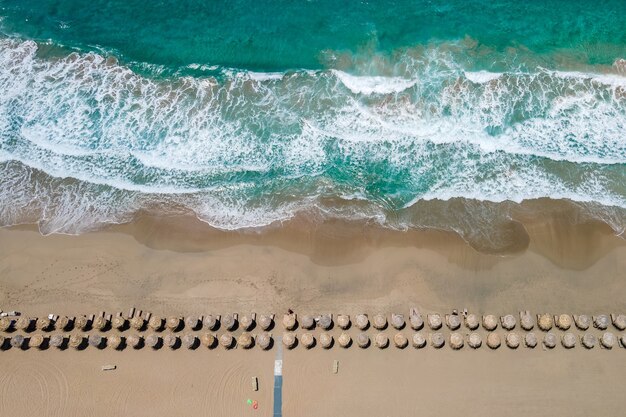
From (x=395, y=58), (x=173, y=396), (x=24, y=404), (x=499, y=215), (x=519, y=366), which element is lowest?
(x=24, y=404)

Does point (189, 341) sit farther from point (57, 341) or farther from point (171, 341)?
point (57, 341)

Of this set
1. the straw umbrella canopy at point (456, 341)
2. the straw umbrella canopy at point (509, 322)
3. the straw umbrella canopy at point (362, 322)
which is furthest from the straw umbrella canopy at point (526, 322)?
the straw umbrella canopy at point (362, 322)

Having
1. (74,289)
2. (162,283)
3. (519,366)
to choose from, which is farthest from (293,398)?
(74,289)

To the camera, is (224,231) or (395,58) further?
(395,58)

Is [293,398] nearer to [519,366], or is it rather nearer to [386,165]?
[519,366]

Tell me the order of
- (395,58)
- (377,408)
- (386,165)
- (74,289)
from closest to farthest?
(377,408) → (74,289) → (386,165) → (395,58)

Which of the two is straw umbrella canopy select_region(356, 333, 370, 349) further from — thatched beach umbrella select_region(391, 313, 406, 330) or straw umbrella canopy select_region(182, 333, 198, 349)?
straw umbrella canopy select_region(182, 333, 198, 349)

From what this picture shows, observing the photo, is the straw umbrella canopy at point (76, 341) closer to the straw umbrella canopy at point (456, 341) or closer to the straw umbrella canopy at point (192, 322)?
the straw umbrella canopy at point (192, 322)

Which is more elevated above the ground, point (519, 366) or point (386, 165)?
point (386, 165)
